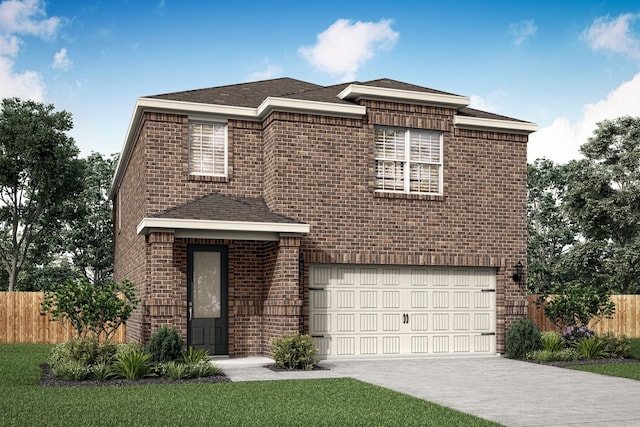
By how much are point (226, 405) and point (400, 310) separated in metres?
8.71

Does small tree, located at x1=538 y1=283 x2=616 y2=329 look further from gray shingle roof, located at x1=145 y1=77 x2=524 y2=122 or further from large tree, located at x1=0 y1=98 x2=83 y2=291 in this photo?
large tree, located at x1=0 y1=98 x2=83 y2=291

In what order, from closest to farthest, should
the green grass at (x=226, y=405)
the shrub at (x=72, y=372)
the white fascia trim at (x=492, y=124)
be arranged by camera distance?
1. the green grass at (x=226, y=405)
2. the shrub at (x=72, y=372)
3. the white fascia trim at (x=492, y=124)

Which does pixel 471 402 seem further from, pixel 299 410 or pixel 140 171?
pixel 140 171

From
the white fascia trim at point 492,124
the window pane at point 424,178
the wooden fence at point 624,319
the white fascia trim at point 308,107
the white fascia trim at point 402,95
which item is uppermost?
the white fascia trim at point 402,95

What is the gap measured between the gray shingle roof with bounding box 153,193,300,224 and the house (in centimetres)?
6

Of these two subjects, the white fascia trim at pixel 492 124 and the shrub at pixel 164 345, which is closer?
the shrub at pixel 164 345

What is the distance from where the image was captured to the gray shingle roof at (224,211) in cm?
1681

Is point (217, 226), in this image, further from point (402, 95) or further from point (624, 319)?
point (624, 319)

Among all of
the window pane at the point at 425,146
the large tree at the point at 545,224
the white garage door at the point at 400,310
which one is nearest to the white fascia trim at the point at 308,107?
the window pane at the point at 425,146

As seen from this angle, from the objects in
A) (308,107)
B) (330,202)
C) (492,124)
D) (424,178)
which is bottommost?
(330,202)

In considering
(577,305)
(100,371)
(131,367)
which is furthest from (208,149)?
(577,305)

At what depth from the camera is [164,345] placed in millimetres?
15148

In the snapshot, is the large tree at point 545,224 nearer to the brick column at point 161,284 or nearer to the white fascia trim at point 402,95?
the white fascia trim at point 402,95

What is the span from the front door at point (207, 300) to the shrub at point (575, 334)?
8.40m
